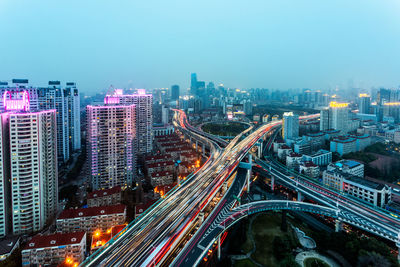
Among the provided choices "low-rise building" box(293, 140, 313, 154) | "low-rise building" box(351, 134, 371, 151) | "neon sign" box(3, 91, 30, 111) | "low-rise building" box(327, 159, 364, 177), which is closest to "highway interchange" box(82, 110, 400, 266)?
"low-rise building" box(327, 159, 364, 177)

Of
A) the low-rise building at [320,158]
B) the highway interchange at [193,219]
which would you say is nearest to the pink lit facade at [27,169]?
the highway interchange at [193,219]

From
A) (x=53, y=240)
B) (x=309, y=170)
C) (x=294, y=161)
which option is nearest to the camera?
(x=53, y=240)

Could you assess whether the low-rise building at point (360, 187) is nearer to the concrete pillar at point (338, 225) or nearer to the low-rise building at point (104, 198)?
the concrete pillar at point (338, 225)

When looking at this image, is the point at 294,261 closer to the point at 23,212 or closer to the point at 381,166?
the point at 23,212

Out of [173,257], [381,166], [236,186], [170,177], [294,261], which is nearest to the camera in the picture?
[173,257]

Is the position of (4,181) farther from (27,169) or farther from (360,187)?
(360,187)

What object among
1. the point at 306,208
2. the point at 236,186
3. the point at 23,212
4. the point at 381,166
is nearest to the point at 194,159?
the point at 236,186

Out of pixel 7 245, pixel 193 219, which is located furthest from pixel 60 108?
pixel 193 219
